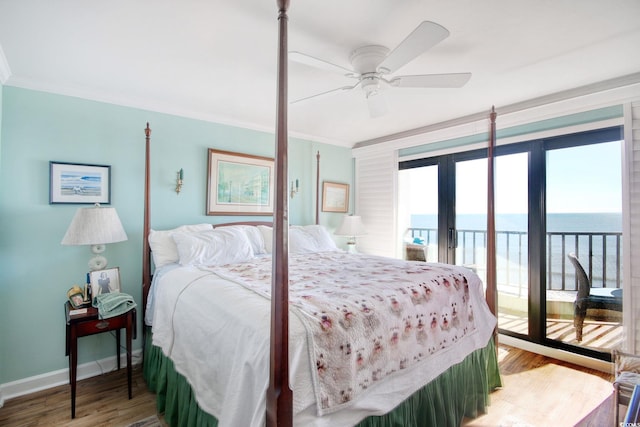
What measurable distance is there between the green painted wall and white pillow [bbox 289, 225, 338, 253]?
110 centimetres

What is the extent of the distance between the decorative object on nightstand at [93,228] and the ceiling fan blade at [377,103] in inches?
84.1

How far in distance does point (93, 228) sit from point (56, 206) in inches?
24.2

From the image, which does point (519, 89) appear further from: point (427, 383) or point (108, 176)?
point (108, 176)

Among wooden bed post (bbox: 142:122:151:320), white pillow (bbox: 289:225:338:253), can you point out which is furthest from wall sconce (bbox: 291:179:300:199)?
wooden bed post (bbox: 142:122:151:320)

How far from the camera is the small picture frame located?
227 centimetres

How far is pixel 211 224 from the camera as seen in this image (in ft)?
10.3

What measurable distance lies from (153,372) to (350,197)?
3.33m

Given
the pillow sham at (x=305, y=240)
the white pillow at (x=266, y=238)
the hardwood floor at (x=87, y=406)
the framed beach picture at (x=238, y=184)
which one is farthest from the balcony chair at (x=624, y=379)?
the framed beach picture at (x=238, y=184)

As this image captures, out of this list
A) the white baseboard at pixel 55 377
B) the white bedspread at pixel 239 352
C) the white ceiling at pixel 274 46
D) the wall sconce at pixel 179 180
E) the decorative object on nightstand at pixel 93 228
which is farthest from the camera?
the wall sconce at pixel 179 180

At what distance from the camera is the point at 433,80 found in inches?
75.5

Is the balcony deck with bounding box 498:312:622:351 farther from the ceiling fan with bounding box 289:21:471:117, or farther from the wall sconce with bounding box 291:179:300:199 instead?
the wall sconce with bounding box 291:179:300:199

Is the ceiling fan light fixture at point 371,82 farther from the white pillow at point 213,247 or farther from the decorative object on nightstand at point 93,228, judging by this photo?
the decorative object on nightstand at point 93,228

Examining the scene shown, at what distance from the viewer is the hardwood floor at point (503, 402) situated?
6.29 feet

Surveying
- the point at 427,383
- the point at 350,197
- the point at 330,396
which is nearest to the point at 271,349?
the point at 330,396
